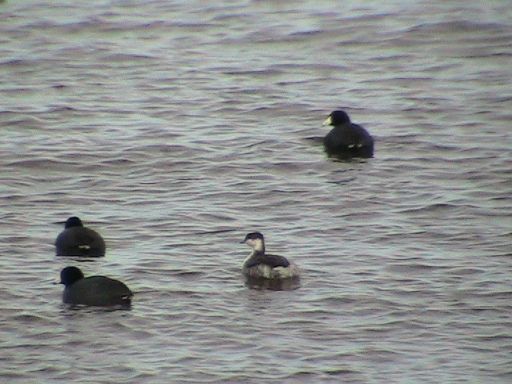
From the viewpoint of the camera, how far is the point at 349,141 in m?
21.4

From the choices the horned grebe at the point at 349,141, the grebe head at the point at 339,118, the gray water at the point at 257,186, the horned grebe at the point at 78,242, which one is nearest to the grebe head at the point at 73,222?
the horned grebe at the point at 78,242

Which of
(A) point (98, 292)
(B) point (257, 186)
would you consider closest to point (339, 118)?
(B) point (257, 186)

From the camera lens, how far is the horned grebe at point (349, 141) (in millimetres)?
21453

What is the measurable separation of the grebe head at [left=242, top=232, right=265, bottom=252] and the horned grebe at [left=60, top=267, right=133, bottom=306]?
1.73 m

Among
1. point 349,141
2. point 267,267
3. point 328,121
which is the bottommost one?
point 267,267

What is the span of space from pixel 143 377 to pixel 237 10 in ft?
57.4

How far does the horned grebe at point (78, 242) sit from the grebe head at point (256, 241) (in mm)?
1609

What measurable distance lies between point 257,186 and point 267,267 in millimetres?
4041

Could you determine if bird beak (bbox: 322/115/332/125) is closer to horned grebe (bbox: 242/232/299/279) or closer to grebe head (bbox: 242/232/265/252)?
grebe head (bbox: 242/232/265/252)

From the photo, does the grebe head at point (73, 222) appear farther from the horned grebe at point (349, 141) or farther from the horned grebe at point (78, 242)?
the horned grebe at point (349, 141)

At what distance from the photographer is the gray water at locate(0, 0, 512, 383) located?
14.8 metres

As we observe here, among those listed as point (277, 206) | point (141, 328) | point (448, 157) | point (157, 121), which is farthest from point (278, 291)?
point (157, 121)

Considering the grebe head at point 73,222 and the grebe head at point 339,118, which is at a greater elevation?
the grebe head at point 339,118

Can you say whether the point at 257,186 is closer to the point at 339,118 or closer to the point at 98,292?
the point at 339,118
